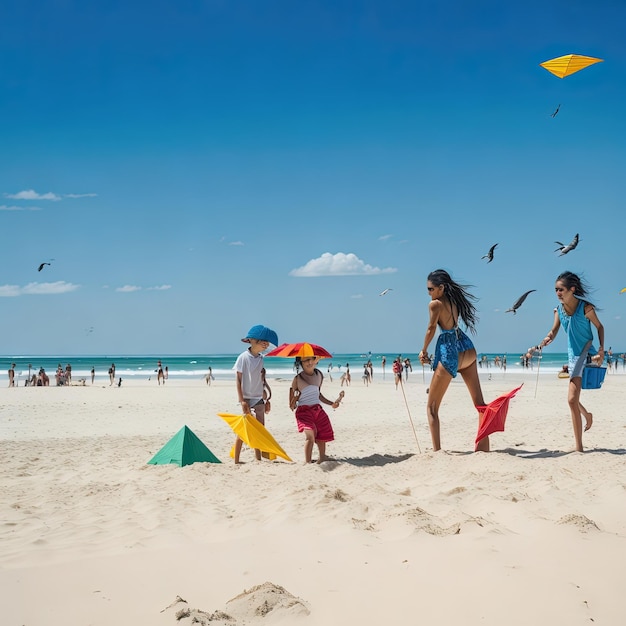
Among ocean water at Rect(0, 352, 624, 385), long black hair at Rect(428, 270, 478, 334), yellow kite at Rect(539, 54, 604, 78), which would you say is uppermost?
yellow kite at Rect(539, 54, 604, 78)

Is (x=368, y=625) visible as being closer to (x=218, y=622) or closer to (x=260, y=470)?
(x=218, y=622)

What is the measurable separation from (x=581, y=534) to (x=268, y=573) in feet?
6.47

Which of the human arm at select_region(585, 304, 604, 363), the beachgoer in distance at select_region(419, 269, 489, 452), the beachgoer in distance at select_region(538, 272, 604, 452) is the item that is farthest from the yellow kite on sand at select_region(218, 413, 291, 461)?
the human arm at select_region(585, 304, 604, 363)

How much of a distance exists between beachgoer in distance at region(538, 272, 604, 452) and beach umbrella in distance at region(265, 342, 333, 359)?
2.79m

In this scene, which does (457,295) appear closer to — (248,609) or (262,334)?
(262,334)

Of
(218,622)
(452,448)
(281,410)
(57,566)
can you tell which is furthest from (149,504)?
(281,410)

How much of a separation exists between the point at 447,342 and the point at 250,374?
255 cm

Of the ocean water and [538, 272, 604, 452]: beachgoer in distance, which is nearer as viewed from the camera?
[538, 272, 604, 452]: beachgoer in distance

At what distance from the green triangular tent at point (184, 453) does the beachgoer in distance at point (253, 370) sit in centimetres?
71

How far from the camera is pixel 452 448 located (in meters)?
8.89

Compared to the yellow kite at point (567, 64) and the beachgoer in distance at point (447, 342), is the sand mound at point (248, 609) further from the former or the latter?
the yellow kite at point (567, 64)

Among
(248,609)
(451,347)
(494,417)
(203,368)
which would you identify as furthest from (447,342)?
(203,368)

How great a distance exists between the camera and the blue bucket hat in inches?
309

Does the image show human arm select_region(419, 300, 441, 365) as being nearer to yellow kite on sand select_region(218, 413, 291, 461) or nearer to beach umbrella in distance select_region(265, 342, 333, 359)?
beach umbrella in distance select_region(265, 342, 333, 359)
